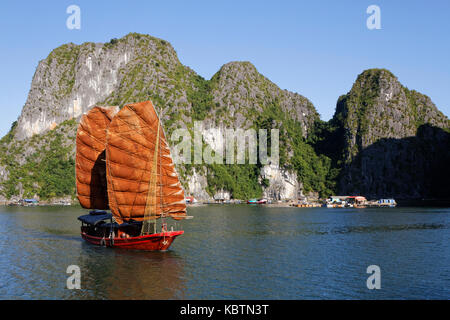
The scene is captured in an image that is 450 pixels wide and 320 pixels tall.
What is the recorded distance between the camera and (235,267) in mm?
35469

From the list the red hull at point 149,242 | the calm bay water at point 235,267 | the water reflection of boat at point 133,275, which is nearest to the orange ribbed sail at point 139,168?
the red hull at point 149,242

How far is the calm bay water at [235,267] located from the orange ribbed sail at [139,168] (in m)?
4.75

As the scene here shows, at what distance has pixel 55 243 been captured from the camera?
4869 cm

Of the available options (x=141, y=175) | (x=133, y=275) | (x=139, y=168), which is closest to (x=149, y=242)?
(x=141, y=175)

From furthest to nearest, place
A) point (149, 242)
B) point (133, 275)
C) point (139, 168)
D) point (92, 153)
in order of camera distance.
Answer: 1. point (92, 153)
2. point (149, 242)
3. point (139, 168)
4. point (133, 275)

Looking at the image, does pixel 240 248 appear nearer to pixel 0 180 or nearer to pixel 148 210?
pixel 148 210

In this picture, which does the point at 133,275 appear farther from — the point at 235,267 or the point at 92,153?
the point at 92,153

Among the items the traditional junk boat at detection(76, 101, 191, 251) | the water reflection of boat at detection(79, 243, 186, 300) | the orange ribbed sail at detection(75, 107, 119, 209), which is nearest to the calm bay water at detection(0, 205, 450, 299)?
the water reflection of boat at detection(79, 243, 186, 300)

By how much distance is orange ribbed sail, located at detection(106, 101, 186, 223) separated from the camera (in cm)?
3991

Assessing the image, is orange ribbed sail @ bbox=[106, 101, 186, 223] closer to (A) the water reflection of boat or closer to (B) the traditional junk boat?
(B) the traditional junk boat

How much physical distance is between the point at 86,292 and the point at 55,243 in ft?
77.6

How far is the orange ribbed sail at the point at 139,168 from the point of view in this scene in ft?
131

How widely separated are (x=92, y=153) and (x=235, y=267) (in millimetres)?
22045

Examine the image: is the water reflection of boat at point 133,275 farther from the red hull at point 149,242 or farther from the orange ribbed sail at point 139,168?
the orange ribbed sail at point 139,168
